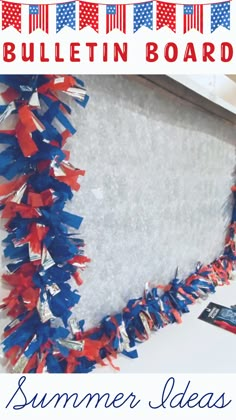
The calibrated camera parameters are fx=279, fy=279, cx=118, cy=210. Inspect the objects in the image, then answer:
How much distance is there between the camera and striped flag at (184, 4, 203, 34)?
60cm

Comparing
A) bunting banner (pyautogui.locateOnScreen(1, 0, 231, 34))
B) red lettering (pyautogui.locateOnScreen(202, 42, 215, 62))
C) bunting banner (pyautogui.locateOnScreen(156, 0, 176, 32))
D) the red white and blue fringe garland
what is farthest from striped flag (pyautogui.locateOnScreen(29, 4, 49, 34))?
red lettering (pyautogui.locateOnScreen(202, 42, 215, 62))

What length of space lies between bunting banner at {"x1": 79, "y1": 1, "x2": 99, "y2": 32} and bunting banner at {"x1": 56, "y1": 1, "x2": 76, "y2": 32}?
14mm

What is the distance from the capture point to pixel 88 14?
0.56 metres

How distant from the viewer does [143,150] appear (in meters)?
0.79

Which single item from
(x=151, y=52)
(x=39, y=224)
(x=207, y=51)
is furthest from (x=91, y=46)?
(x=39, y=224)

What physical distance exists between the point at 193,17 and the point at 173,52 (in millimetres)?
77

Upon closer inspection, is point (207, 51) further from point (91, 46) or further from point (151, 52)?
point (91, 46)

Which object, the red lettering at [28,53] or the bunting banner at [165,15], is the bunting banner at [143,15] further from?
the red lettering at [28,53]

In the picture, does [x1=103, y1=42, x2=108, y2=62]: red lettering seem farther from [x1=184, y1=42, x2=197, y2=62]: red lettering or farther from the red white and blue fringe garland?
[x1=184, y1=42, x2=197, y2=62]: red lettering

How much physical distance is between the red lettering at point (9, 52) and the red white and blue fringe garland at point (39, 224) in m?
0.07

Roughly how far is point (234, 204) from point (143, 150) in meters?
0.74

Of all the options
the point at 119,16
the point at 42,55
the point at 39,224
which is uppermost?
the point at 119,16

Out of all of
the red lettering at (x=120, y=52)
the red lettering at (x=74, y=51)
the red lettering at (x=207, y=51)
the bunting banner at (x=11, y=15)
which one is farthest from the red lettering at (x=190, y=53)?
the bunting banner at (x=11, y=15)

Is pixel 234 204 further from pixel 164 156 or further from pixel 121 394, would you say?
pixel 121 394
